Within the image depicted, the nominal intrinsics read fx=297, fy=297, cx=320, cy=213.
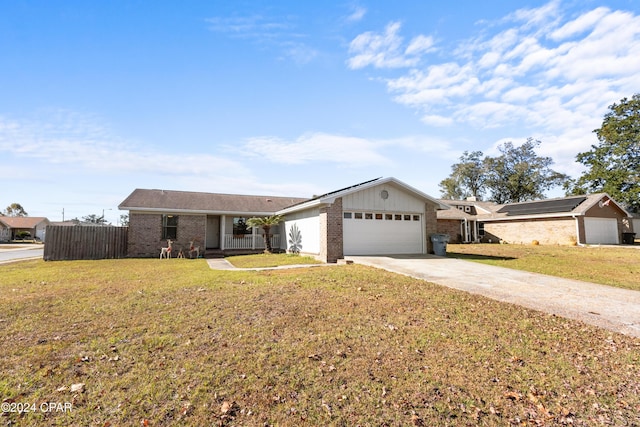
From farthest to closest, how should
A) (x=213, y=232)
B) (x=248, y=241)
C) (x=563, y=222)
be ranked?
(x=563, y=222)
(x=213, y=232)
(x=248, y=241)

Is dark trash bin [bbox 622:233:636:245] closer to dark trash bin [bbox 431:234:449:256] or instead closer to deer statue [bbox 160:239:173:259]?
dark trash bin [bbox 431:234:449:256]

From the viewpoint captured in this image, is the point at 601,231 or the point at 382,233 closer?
the point at 382,233

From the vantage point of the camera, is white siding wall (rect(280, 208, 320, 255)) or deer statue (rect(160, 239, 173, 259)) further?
deer statue (rect(160, 239, 173, 259))

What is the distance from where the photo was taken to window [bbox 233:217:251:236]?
69.9 feet

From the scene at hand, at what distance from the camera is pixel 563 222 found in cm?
2405

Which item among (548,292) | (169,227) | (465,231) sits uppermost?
(169,227)

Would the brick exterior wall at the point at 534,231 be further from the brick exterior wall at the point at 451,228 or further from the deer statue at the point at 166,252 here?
the deer statue at the point at 166,252

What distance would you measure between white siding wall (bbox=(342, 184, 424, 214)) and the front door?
11680 mm

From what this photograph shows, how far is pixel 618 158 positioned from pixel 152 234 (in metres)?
47.6

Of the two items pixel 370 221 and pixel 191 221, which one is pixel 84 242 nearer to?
pixel 191 221

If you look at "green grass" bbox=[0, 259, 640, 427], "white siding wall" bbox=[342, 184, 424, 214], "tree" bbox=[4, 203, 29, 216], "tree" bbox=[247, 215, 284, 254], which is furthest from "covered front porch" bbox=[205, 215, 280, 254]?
"tree" bbox=[4, 203, 29, 216]

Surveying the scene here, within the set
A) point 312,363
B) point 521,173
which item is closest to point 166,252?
point 312,363

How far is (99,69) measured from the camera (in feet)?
34.7

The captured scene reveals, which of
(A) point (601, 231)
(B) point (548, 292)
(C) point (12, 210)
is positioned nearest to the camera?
(B) point (548, 292)
